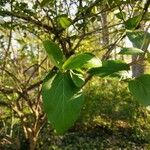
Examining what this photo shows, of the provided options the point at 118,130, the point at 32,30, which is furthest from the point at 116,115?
the point at 32,30

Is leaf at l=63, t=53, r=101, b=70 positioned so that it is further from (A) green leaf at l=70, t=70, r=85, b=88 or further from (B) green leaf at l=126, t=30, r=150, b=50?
(B) green leaf at l=126, t=30, r=150, b=50

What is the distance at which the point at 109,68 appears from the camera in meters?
0.61

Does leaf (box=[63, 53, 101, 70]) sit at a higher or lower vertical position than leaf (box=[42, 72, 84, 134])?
higher

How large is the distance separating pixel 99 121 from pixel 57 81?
7.76 metres

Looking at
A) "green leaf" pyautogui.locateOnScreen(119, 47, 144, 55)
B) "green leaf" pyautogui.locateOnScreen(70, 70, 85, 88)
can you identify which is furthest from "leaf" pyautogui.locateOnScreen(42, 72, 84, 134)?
"green leaf" pyautogui.locateOnScreen(119, 47, 144, 55)

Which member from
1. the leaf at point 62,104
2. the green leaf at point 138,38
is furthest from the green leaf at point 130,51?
the leaf at point 62,104

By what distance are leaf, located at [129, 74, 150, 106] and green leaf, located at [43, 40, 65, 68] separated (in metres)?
0.11

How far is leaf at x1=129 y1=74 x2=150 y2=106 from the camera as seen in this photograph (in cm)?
57

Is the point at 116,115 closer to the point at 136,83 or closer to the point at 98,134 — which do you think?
the point at 98,134

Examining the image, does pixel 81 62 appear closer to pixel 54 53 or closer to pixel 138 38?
pixel 54 53

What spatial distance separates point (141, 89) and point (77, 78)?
0.30 ft

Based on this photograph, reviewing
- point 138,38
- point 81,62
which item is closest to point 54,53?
point 81,62

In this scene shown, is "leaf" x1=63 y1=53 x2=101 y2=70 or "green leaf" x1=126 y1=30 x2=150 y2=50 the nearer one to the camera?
"leaf" x1=63 y1=53 x2=101 y2=70

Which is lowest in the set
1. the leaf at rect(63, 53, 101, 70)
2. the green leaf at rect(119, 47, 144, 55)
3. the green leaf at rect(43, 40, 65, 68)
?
the green leaf at rect(119, 47, 144, 55)
